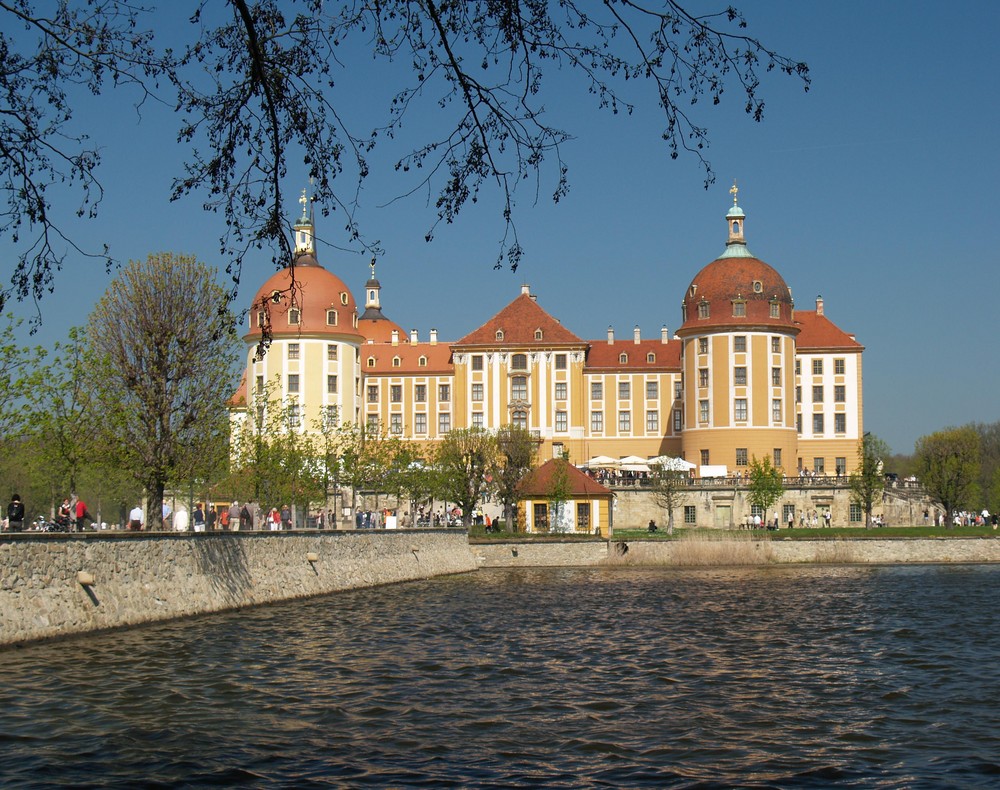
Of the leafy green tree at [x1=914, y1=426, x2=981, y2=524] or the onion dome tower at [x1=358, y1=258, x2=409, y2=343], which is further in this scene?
the onion dome tower at [x1=358, y1=258, x2=409, y2=343]

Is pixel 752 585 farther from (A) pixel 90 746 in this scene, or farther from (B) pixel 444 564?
(A) pixel 90 746

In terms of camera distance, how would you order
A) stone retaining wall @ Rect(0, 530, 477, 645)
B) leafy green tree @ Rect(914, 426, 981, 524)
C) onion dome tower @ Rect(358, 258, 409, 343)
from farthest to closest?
onion dome tower @ Rect(358, 258, 409, 343)
leafy green tree @ Rect(914, 426, 981, 524)
stone retaining wall @ Rect(0, 530, 477, 645)

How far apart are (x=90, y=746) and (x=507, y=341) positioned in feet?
241

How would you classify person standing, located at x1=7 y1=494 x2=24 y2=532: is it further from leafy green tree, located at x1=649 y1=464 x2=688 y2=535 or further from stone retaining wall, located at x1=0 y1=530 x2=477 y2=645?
leafy green tree, located at x1=649 y1=464 x2=688 y2=535

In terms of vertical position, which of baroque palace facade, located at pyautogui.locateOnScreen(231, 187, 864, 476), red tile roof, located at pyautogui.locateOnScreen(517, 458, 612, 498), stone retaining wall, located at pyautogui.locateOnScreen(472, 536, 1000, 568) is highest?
baroque palace facade, located at pyautogui.locateOnScreen(231, 187, 864, 476)

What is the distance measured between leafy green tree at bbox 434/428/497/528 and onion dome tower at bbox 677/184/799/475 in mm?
19523

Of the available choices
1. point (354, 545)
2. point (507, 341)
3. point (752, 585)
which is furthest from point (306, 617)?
point (507, 341)

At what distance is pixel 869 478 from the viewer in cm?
7125

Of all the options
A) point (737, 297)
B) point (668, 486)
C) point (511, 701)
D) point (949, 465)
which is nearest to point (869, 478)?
point (949, 465)

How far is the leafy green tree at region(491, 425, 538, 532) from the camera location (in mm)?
64438

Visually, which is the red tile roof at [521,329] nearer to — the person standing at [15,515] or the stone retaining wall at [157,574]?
the stone retaining wall at [157,574]

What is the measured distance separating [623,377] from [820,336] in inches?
557

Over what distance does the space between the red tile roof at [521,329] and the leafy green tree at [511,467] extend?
772 inches

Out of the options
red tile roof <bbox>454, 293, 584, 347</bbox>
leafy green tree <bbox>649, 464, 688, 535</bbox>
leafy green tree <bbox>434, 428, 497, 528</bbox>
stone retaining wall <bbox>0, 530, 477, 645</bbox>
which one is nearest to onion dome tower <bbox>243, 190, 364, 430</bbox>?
red tile roof <bbox>454, 293, 584, 347</bbox>
